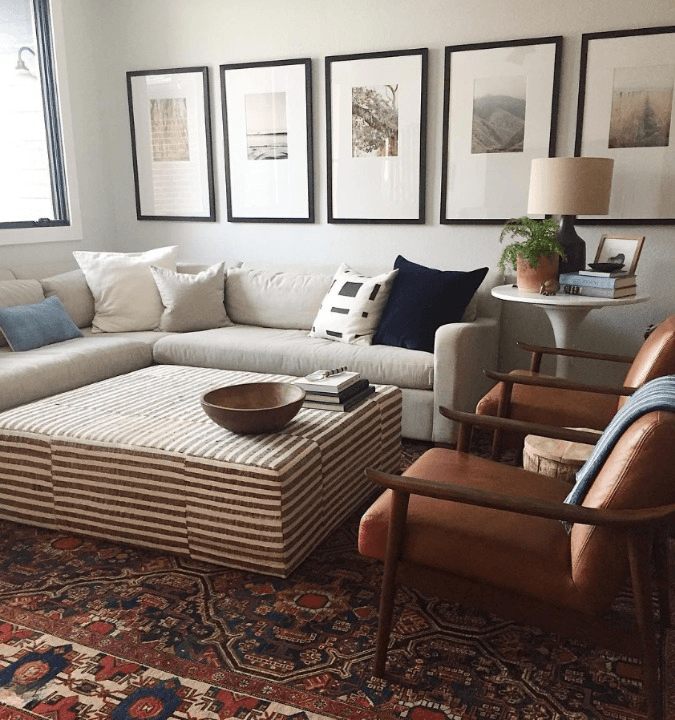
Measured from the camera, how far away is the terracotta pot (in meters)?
3.39

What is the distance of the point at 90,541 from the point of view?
254 centimetres

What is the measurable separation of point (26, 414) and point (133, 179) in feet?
9.16

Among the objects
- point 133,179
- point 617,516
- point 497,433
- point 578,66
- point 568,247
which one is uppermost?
point 578,66

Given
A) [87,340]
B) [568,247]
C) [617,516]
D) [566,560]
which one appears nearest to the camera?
[617,516]

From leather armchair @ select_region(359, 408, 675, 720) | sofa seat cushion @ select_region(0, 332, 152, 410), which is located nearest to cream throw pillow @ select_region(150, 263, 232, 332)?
sofa seat cushion @ select_region(0, 332, 152, 410)

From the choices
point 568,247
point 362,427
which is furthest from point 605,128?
point 362,427

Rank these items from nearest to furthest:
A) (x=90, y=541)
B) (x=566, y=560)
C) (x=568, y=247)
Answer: (x=566, y=560) → (x=90, y=541) → (x=568, y=247)

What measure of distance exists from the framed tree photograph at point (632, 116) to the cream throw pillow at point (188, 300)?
7.33 ft

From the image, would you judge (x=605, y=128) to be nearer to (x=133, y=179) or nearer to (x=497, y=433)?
(x=497, y=433)

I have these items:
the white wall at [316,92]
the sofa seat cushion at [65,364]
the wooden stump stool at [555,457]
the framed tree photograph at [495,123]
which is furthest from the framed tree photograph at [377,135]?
the wooden stump stool at [555,457]

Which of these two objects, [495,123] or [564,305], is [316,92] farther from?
[564,305]

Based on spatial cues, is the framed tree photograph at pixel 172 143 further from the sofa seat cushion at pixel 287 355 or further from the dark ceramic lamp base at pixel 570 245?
the dark ceramic lamp base at pixel 570 245

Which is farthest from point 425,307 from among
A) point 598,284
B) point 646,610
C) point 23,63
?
point 23,63

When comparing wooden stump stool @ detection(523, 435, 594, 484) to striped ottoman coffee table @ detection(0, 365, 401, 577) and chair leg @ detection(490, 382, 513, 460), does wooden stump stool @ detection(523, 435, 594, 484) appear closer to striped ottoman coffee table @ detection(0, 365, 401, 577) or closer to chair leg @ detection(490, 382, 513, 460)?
chair leg @ detection(490, 382, 513, 460)
